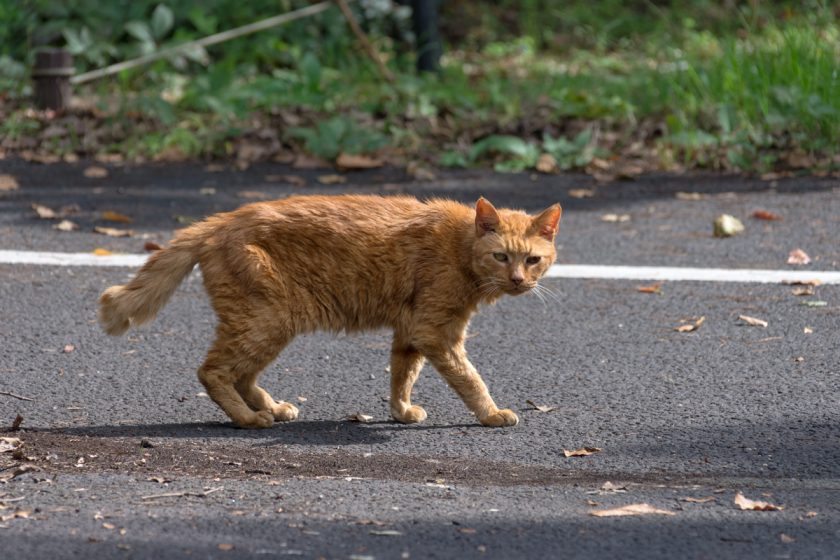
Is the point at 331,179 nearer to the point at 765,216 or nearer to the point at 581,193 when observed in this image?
the point at 581,193

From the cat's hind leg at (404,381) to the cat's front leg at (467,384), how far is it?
0.48 feet

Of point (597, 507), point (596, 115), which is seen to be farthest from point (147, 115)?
point (597, 507)

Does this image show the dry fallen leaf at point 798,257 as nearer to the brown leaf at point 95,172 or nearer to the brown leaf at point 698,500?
the brown leaf at point 698,500

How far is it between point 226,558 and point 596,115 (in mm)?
7016

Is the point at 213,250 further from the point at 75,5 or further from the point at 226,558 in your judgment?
the point at 75,5

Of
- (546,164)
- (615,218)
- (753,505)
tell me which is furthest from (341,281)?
(546,164)

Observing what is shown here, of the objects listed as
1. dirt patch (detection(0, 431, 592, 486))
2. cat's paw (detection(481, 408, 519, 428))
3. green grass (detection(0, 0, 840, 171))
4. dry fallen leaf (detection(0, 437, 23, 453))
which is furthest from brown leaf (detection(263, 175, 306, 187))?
dry fallen leaf (detection(0, 437, 23, 453))

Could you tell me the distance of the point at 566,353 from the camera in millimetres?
5555

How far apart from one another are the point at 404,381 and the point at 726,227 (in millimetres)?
3249

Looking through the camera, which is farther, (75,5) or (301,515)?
(75,5)

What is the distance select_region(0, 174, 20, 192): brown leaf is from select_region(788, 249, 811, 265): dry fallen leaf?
5071 millimetres

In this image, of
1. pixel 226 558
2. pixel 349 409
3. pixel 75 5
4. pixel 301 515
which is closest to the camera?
pixel 226 558

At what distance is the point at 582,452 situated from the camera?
4.38 m

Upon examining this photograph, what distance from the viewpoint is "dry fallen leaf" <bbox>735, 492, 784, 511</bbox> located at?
149 inches
